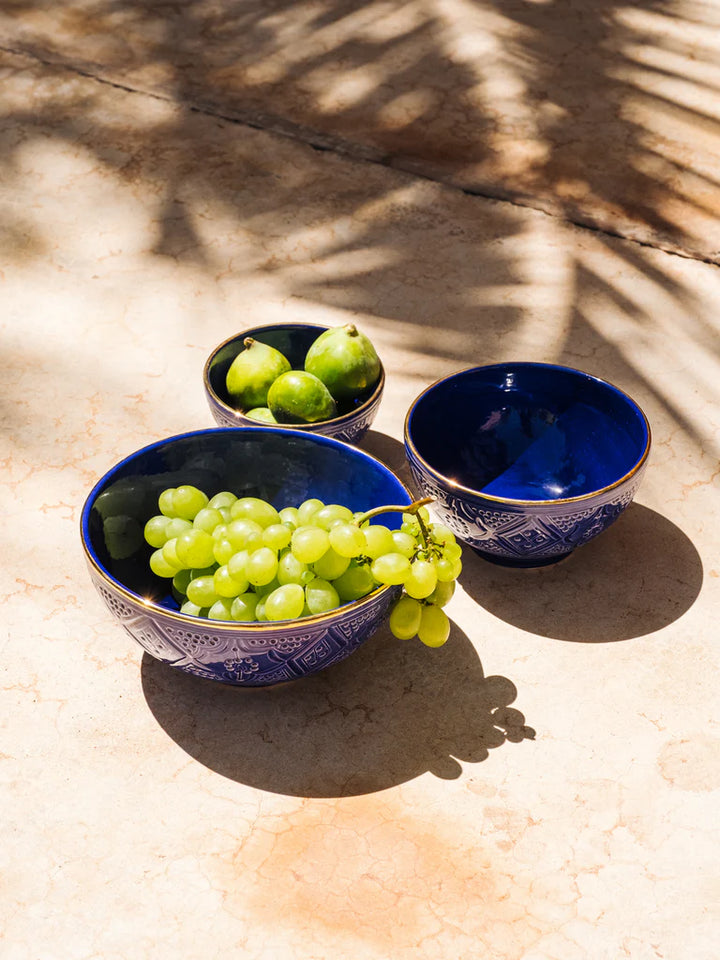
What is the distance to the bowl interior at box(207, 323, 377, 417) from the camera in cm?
159

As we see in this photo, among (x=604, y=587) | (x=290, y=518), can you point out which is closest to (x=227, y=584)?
(x=290, y=518)

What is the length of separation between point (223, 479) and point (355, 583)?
1.15 ft

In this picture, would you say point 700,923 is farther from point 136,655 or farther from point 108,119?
point 108,119

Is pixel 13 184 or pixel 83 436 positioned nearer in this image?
pixel 83 436

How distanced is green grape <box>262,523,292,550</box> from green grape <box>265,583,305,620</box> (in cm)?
7

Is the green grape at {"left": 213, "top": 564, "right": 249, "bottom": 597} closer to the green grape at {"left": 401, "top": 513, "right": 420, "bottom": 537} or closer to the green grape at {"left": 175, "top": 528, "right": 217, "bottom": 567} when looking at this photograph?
the green grape at {"left": 175, "top": 528, "right": 217, "bottom": 567}

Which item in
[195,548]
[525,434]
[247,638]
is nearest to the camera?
[247,638]

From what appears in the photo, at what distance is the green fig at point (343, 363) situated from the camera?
154cm

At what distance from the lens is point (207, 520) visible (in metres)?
1.21

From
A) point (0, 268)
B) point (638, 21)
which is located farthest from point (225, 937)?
point (638, 21)

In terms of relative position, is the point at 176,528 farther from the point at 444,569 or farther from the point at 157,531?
the point at 444,569

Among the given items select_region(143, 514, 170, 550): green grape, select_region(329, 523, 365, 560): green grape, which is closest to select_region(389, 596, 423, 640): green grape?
select_region(329, 523, 365, 560): green grape

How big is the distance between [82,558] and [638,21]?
276 cm

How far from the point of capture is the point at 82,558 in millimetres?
1531
